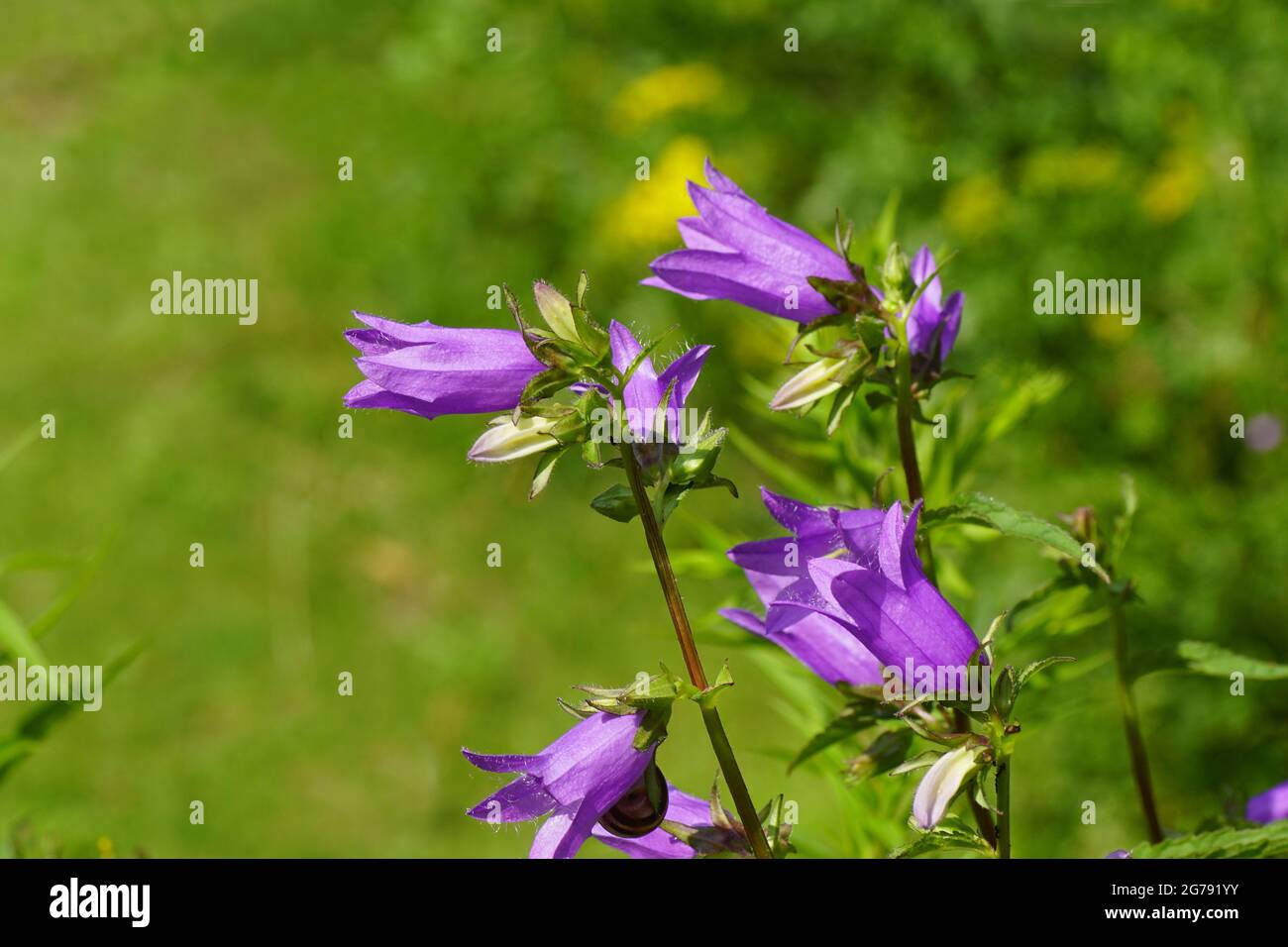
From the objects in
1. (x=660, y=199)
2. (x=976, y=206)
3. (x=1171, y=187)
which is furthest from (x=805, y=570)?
(x=660, y=199)

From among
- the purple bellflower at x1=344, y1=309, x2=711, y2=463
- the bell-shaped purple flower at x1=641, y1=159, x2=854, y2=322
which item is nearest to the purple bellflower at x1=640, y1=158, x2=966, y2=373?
the bell-shaped purple flower at x1=641, y1=159, x2=854, y2=322

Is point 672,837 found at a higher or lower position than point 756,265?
lower

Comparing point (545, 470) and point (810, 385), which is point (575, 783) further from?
point (810, 385)

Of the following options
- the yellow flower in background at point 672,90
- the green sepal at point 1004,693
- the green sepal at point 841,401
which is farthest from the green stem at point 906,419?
the yellow flower in background at point 672,90

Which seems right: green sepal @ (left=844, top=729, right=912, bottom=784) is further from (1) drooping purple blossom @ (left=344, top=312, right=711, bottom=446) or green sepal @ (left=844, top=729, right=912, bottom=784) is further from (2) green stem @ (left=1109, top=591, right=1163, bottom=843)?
(1) drooping purple blossom @ (left=344, top=312, right=711, bottom=446)

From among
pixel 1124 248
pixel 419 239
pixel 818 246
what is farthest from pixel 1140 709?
pixel 419 239

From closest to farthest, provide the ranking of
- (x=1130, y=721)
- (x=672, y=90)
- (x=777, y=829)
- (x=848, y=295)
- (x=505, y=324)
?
1. (x=777, y=829)
2. (x=848, y=295)
3. (x=1130, y=721)
4. (x=505, y=324)
5. (x=672, y=90)
